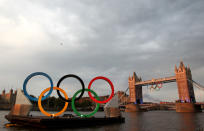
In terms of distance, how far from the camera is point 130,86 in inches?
6216

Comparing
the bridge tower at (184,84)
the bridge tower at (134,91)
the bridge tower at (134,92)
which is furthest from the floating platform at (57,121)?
the bridge tower at (134,91)

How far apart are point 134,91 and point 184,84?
1927 inches

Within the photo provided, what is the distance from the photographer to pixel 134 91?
151250 mm

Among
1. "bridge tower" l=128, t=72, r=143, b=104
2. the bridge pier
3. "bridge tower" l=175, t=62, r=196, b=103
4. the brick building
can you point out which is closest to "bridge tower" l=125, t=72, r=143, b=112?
"bridge tower" l=128, t=72, r=143, b=104

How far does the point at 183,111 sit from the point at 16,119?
2987 inches

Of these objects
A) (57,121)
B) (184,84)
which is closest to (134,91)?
(184,84)

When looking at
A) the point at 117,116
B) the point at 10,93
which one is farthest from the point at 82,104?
the point at 117,116

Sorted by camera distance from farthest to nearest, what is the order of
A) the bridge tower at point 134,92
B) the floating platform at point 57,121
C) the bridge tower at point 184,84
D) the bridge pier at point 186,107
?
the bridge tower at point 134,92 → the bridge tower at point 184,84 → the bridge pier at point 186,107 → the floating platform at point 57,121

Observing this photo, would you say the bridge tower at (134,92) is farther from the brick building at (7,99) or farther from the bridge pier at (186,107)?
the brick building at (7,99)

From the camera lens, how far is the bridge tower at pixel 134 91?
149000 millimetres

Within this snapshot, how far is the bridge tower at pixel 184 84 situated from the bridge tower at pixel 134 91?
43.9 metres

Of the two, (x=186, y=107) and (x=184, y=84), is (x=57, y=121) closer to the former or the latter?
(x=186, y=107)

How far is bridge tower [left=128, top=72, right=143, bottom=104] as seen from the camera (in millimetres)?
149000

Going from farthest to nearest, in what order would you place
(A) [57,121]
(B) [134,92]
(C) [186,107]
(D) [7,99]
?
(B) [134,92] < (D) [7,99] < (C) [186,107] < (A) [57,121]
